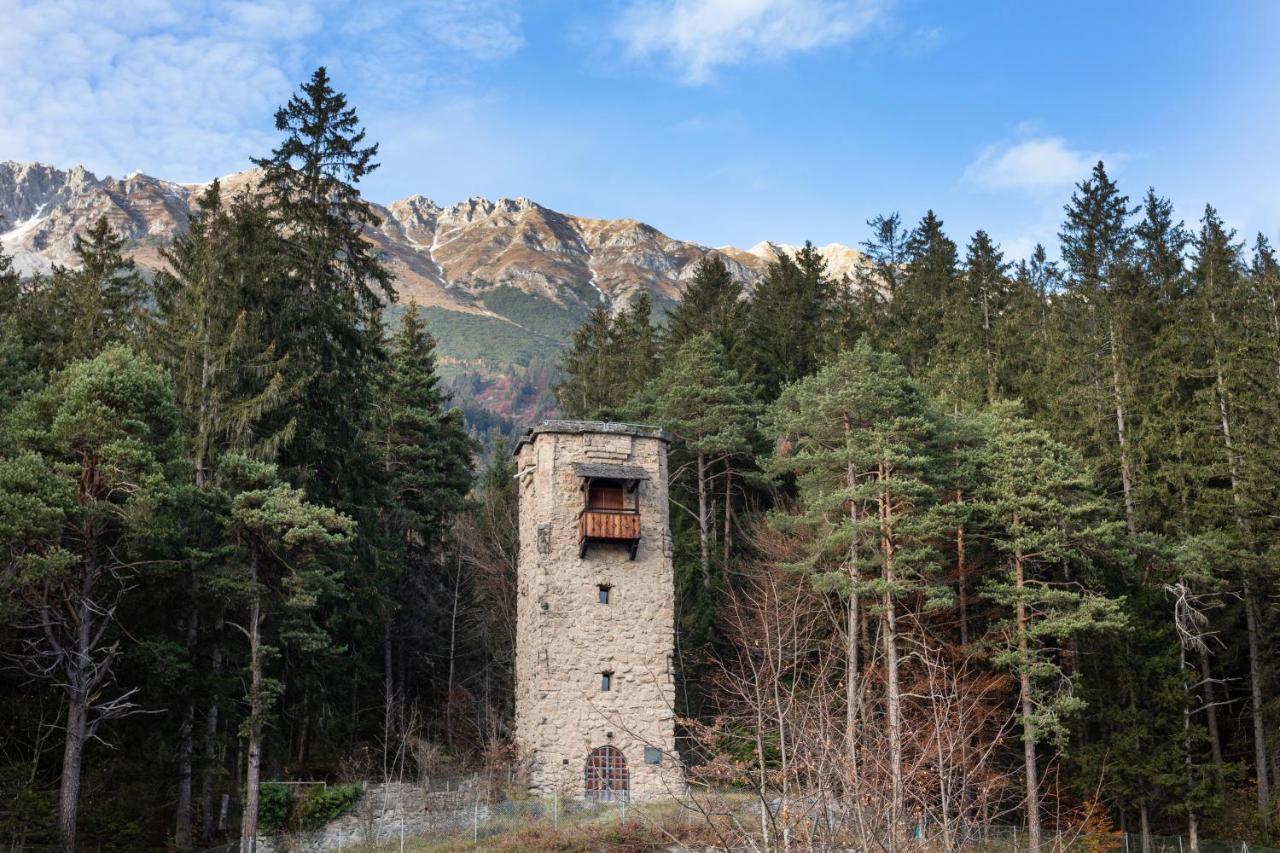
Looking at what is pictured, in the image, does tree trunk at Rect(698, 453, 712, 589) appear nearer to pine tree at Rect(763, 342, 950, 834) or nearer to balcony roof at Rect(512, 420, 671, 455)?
pine tree at Rect(763, 342, 950, 834)

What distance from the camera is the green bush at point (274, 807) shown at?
22.0 metres

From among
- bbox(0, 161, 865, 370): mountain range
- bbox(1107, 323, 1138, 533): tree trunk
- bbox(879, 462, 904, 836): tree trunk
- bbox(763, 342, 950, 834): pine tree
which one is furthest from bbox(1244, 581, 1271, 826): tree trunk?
bbox(0, 161, 865, 370): mountain range

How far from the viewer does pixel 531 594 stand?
2564 centimetres

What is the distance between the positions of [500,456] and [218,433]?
2368 centimetres

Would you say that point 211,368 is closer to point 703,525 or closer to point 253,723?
point 253,723

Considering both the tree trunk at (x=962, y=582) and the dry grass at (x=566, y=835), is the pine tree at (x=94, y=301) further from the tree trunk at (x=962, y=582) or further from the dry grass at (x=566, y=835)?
the tree trunk at (x=962, y=582)

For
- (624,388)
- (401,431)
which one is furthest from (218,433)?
(624,388)

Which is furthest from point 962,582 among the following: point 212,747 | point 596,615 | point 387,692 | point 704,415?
point 212,747

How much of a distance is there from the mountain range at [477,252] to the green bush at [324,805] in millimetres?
90680

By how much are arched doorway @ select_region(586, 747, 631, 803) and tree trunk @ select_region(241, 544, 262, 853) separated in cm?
710

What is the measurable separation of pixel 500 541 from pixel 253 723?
15.4m

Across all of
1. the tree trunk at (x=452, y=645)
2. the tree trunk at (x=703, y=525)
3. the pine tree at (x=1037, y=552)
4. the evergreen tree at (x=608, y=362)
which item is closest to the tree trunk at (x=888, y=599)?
the pine tree at (x=1037, y=552)

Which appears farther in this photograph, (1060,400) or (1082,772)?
(1060,400)

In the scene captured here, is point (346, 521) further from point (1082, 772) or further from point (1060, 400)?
point (1060, 400)
